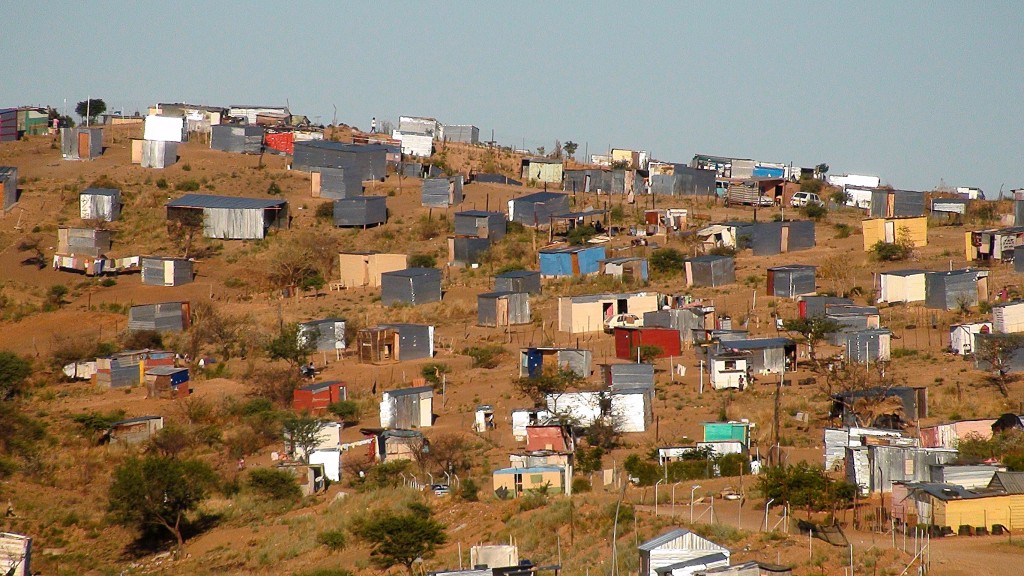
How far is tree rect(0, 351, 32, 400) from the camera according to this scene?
37250 millimetres

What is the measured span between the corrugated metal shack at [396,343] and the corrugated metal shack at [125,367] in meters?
5.72

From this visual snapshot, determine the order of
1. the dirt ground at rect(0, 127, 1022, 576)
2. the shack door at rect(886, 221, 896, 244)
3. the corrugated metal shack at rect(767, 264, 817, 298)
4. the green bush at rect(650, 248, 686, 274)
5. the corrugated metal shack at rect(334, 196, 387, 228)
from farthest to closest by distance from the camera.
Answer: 1. the corrugated metal shack at rect(334, 196, 387, 228)
2. the shack door at rect(886, 221, 896, 244)
3. the green bush at rect(650, 248, 686, 274)
4. the corrugated metal shack at rect(767, 264, 817, 298)
5. the dirt ground at rect(0, 127, 1022, 576)

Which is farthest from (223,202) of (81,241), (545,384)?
(545,384)

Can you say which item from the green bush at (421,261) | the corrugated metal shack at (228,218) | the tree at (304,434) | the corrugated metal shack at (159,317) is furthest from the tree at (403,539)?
the corrugated metal shack at (228,218)

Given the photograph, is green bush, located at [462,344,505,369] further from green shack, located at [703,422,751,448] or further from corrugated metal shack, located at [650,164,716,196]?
corrugated metal shack, located at [650,164,716,196]

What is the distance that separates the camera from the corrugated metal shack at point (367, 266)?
48.4m

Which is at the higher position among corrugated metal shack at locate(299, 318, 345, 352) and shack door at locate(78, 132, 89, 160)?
shack door at locate(78, 132, 89, 160)

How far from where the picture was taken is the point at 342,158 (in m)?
60.7

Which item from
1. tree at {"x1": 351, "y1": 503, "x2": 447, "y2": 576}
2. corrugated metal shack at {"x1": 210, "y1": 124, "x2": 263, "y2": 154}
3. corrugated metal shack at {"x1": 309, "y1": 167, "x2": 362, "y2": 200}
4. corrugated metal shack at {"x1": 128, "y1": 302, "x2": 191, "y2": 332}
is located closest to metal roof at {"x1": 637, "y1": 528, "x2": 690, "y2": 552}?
tree at {"x1": 351, "y1": 503, "x2": 447, "y2": 576}

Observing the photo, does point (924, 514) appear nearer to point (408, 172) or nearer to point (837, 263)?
point (837, 263)

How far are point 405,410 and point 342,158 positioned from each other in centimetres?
3037

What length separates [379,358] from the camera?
1535 inches

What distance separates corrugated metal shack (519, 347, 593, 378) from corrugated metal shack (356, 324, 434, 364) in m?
4.29

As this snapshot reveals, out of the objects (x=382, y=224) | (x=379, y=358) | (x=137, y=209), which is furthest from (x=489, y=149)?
(x=379, y=358)
